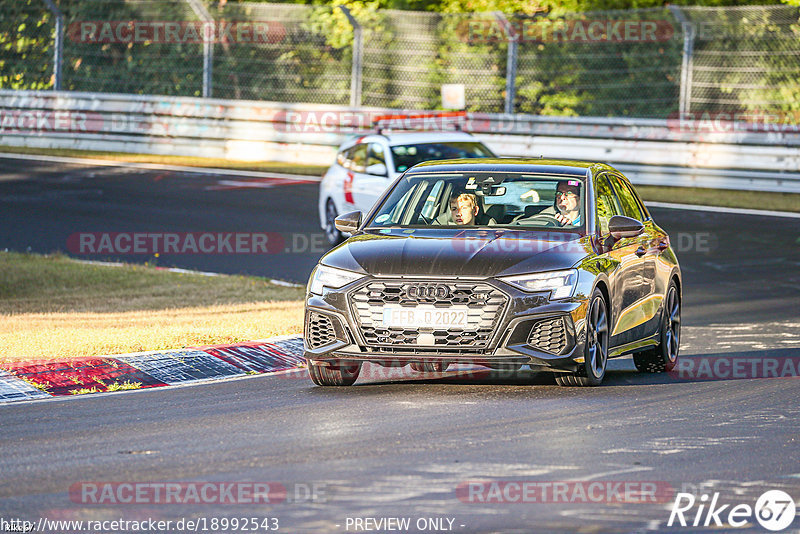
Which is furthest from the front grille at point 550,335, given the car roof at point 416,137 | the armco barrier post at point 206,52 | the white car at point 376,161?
the armco barrier post at point 206,52

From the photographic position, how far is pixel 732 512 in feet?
21.9

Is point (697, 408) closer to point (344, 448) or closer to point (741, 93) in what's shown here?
point (344, 448)

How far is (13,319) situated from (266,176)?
14645 millimetres

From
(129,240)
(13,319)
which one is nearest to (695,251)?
(129,240)

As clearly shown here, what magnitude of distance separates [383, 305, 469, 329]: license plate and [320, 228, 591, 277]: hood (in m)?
0.23

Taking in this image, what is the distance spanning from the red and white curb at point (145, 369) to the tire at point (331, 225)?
327 inches

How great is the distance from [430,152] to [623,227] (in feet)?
31.5

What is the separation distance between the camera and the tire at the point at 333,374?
33.8 ft

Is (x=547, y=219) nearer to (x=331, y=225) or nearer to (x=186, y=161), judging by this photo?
(x=331, y=225)

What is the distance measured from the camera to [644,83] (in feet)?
97.0

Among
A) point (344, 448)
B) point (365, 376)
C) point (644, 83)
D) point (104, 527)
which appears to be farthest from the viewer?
point (644, 83)

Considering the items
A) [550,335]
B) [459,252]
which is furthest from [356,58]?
[550,335]

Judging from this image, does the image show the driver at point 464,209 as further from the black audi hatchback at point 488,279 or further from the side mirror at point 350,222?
the side mirror at point 350,222

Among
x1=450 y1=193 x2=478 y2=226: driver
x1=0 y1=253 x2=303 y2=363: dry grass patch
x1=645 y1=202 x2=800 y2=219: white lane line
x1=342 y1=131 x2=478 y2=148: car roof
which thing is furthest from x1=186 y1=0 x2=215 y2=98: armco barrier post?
x1=450 y1=193 x2=478 y2=226: driver
